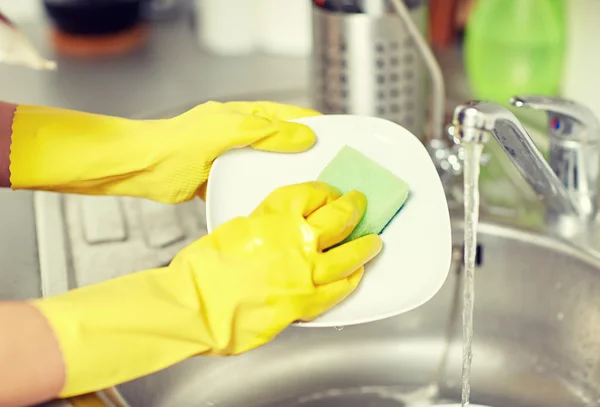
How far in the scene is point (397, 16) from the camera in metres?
0.89

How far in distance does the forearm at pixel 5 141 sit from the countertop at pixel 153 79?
32cm

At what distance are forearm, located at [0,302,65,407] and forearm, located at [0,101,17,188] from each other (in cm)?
22

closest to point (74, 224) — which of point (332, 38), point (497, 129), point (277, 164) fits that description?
point (277, 164)

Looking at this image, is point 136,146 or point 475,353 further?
point 475,353

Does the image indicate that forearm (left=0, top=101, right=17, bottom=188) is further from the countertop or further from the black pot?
the black pot

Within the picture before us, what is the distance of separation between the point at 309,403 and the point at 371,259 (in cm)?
23

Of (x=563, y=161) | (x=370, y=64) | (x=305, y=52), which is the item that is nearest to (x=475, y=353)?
(x=563, y=161)

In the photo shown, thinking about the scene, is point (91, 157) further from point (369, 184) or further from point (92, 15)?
point (92, 15)

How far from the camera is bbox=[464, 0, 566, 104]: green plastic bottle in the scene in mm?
958

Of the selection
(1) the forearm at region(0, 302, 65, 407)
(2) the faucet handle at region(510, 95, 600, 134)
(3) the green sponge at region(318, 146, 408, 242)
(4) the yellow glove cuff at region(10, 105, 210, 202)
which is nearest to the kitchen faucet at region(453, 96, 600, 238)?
(2) the faucet handle at region(510, 95, 600, 134)

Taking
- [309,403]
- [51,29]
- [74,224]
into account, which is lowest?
[309,403]

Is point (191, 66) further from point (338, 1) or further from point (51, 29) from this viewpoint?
point (338, 1)

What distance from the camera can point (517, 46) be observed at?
3.20ft

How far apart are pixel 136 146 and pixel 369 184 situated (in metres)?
0.23
